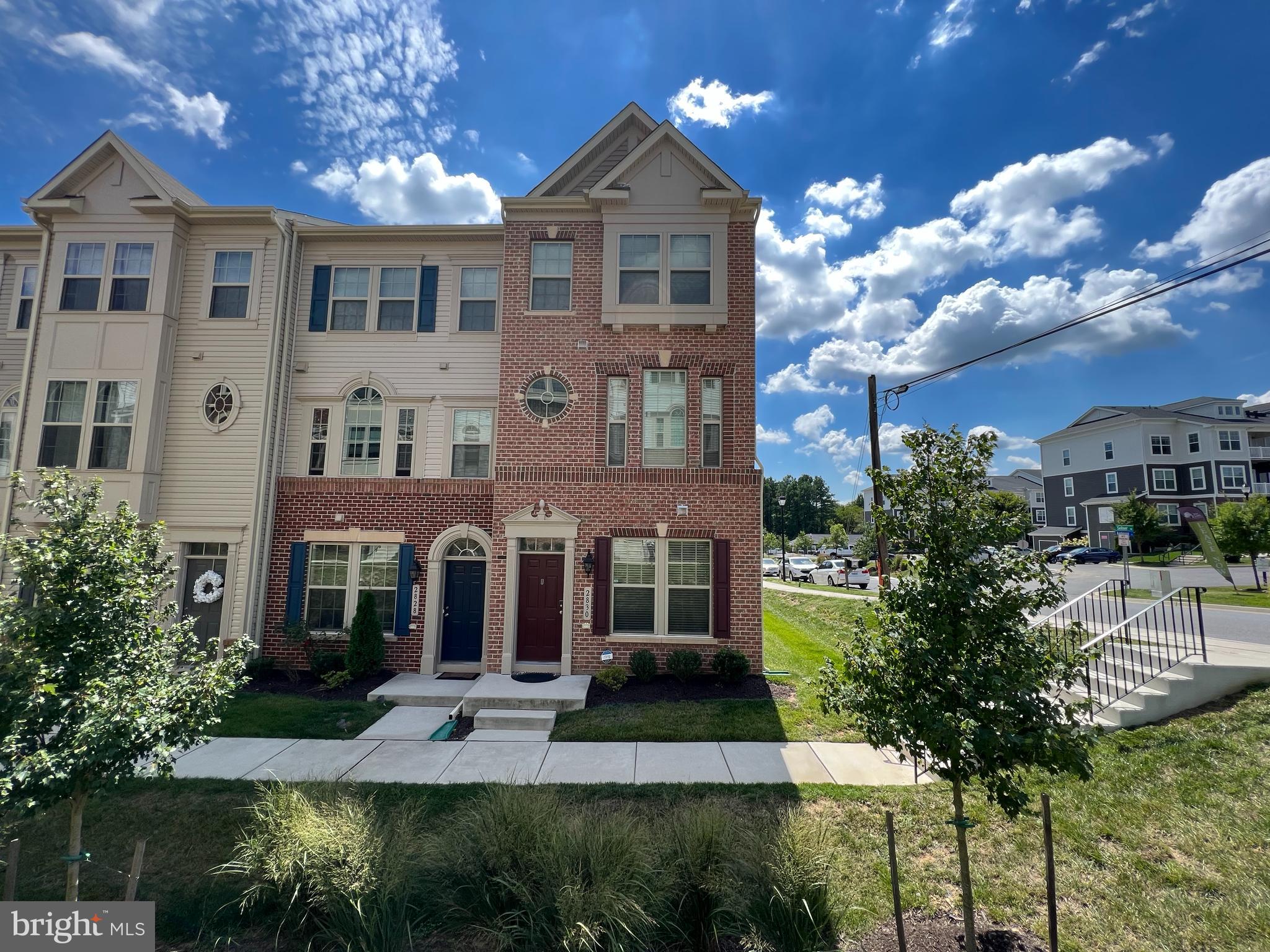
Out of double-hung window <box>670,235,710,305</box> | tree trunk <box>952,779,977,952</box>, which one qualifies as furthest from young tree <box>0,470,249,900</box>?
double-hung window <box>670,235,710,305</box>

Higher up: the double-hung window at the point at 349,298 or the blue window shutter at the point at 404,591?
the double-hung window at the point at 349,298

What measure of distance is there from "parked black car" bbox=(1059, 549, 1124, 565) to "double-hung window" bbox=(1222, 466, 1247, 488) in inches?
368

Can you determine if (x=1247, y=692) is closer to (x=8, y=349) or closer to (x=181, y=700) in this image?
(x=181, y=700)

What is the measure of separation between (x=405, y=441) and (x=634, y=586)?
620 cm

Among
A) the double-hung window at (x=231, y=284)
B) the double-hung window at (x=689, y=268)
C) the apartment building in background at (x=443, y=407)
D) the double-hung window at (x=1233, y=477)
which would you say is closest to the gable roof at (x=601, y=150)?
the apartment building in background at (x=443, y=407)

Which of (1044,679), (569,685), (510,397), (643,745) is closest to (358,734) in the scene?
(569,685)

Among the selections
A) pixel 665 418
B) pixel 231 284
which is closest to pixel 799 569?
pixel 665 418

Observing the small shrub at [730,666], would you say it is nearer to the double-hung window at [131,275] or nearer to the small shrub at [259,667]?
the small shrub at [259,667]

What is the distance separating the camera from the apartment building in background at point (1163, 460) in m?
40.2

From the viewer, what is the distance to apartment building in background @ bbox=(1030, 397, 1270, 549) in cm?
4022

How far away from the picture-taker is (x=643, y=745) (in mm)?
8109

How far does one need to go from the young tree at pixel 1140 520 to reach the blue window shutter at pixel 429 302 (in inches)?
1694

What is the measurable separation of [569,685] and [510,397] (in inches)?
237

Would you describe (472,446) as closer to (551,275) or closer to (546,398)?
(546,398)
